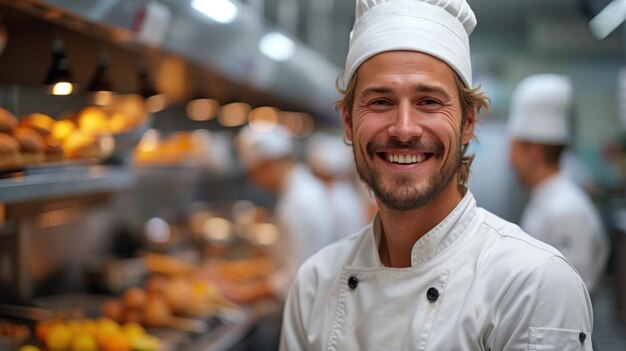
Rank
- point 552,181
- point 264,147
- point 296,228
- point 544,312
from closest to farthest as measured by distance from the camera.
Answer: point 544,312 < point 552,181 < point 296,228 < point 264,147

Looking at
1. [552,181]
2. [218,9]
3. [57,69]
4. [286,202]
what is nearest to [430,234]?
[57,69]

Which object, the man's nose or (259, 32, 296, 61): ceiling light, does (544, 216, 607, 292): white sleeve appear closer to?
(259, 32, 296, 61): ceiling light

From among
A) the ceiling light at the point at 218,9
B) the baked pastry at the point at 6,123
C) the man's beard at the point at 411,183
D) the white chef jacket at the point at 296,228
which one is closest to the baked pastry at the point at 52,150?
the baked pastry at the point at 6,123

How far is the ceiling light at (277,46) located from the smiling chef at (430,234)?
211 cm

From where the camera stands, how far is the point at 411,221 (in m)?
1.42

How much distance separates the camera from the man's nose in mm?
1312

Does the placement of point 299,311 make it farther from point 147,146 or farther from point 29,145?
point 147,146

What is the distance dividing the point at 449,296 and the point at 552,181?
1997mm

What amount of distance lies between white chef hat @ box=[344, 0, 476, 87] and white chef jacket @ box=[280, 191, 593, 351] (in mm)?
312

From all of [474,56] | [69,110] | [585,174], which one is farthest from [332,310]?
[474,56]

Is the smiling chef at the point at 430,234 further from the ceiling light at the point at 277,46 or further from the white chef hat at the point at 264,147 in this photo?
the white chef hat at the point at 264,147

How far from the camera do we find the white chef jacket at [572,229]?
9.59 ft

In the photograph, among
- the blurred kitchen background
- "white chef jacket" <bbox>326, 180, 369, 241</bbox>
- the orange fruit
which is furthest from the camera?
"white chef jacket" <bbox>326, 180, 369, 241</bbox>

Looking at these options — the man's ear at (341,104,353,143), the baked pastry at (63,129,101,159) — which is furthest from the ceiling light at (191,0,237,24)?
the man's ear at (341,104,353,143)
